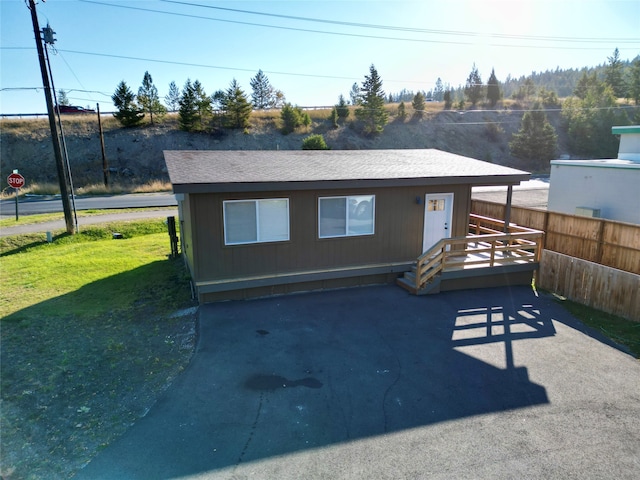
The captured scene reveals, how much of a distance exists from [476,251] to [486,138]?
52909 millimetres

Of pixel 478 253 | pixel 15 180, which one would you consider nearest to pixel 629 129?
pixel 478 253

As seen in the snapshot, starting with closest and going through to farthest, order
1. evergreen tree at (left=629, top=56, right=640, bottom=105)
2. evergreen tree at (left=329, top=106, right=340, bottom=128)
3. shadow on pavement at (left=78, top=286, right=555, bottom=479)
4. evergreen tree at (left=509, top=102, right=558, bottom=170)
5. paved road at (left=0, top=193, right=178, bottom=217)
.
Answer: shadow on pavement at (left=78, top=286, right=555, bottom=479) → paved road at (left=0, top=193, right=178, bottom=217) → evergreen tree at (left=509, top=102, right=558, bottom=170) → evergreen tree at (left=329, top=106, right=340, bottom=128) → evergreen tree at (left=629, top=56, right=640, bottom=105)

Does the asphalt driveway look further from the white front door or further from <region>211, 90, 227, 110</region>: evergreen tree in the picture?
<region>211, 90, 227, 110</region>: evergreen tree

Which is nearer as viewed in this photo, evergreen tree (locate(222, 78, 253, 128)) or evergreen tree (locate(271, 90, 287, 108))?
evergreen tree (locate(222, 78, 253, 128))

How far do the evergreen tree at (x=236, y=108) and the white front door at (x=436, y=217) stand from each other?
129ft

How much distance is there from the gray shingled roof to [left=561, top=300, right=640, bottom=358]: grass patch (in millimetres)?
3900

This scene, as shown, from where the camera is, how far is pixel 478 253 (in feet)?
39.6

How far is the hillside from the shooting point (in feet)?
133

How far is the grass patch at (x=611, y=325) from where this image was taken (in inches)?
339

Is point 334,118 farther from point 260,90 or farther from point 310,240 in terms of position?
point 310,240

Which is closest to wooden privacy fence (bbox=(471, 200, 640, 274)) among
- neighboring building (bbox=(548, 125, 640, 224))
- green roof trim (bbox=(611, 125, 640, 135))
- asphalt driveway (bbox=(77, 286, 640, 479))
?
asphalt driveway (bbox=(77, 286, 640, 479))

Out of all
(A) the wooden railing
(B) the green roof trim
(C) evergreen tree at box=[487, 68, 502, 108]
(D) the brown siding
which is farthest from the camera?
(C) evergreen tree at box=[487, 68, 502, 108]

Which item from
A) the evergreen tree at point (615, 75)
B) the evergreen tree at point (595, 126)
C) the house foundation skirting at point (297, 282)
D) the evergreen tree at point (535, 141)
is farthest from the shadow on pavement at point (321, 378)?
the evergreen tree at point (615, 75)

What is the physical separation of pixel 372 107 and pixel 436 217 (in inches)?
1656
